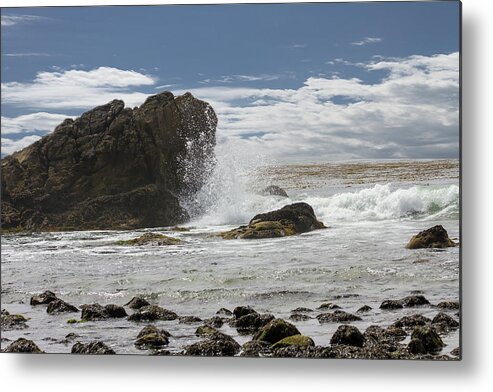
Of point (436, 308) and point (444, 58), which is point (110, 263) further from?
point (444, 58)

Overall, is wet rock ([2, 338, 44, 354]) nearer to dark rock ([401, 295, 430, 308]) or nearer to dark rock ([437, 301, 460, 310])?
dark rock ([401, 295, 430, 308])

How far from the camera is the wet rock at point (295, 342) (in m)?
5.44

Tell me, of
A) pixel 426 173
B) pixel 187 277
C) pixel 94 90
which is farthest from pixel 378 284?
pixel 94 90

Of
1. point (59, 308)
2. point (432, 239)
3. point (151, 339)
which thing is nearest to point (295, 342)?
point (151, 339)

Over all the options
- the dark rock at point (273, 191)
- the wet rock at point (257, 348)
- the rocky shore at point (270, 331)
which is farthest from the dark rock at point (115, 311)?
the dark rock at point (273, 191)

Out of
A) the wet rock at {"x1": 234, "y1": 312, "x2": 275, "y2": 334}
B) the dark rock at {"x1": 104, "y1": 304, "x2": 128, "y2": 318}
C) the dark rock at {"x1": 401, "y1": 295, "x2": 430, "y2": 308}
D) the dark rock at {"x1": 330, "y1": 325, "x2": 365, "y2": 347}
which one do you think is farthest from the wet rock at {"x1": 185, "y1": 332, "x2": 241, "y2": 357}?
the dark rock at {"x1": 401, "y1": 295, "x2": 430, "y2": 308}

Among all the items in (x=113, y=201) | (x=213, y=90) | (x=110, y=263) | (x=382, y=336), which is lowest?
(x=382, y=336)

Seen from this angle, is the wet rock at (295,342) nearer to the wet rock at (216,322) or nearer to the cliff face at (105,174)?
the wet rock at (216,322)

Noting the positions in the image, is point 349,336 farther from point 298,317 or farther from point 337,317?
point 298,317

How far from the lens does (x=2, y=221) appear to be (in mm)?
5910

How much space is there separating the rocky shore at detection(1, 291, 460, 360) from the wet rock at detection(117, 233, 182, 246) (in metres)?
0.39

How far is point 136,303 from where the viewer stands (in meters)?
5.75

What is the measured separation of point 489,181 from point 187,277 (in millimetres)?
1999

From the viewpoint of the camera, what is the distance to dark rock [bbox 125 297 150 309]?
5742 mm
